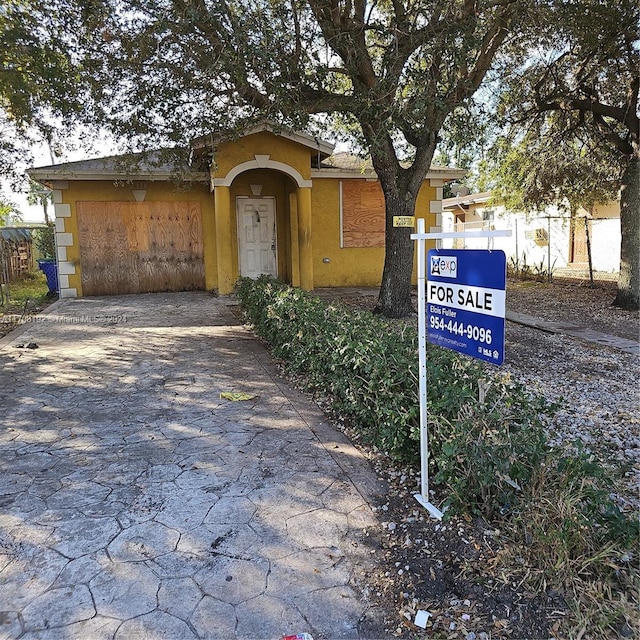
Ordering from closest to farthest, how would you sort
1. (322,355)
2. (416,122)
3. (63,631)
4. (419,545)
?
(63,631), (419,545), (322,355), (416,122)

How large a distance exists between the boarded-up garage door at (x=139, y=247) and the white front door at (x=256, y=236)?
3.61 ft

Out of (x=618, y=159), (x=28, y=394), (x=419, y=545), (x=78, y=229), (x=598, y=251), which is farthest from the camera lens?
(x=598, y=251)

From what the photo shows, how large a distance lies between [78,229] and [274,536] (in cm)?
1203

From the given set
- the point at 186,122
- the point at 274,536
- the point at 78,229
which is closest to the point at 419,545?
the point at 274,536

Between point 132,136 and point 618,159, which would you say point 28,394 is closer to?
point 132,136

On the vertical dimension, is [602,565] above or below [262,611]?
above

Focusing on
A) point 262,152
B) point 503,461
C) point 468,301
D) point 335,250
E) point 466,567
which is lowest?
point 466,567

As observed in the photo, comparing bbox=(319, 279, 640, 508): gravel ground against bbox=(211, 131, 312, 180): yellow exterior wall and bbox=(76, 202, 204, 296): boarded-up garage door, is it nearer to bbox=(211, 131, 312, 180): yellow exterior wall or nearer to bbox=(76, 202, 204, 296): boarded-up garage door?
bbox=(211, 131, 312, 180): yellow exterior wall

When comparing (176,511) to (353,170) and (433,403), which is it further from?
(353,170)

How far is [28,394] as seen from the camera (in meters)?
5.31

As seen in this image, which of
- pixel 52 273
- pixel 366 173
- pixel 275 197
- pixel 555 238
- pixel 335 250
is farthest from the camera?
pixel 555 238

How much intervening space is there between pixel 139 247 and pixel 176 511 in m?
11.4

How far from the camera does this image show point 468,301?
2719mm

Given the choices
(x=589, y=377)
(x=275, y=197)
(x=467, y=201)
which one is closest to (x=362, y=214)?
(x=275, y=197)
